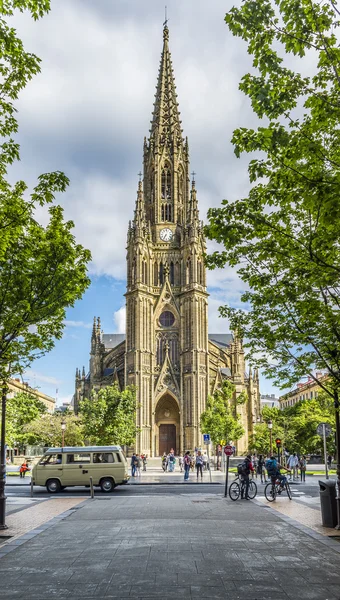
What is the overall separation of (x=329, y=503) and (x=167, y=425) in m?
48.7

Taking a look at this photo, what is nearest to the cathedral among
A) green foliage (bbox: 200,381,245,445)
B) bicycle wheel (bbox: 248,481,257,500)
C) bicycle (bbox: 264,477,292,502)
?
green foliage (bbox: 200,381,245,445)

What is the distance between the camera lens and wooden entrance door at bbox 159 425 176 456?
200ft

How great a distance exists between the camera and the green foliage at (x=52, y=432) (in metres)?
55.6

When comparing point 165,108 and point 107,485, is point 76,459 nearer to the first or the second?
point 107,485

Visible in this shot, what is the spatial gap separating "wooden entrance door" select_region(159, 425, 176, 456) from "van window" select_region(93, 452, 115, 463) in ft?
123

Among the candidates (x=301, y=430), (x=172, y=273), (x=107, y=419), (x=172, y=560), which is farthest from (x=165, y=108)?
(x=172, y=560)

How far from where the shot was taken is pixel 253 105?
9633 mm

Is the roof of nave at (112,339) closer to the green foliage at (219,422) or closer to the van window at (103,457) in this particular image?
the green foliage at (219,422)

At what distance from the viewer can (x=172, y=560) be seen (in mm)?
9602

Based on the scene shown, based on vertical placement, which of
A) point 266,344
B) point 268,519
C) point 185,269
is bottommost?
point 268,519

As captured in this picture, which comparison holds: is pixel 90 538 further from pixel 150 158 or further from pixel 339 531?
pixel 150 158

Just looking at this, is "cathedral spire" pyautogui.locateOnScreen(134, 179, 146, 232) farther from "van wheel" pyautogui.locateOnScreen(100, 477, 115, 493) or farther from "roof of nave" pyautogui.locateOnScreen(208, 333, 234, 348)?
"van wheel" pyautogui.locateOnScreen(100, 477, 115, 493)

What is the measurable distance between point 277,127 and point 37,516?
12221 millimetres

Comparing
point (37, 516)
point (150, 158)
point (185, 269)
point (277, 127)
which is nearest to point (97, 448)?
point (37, 516)
